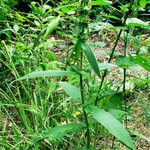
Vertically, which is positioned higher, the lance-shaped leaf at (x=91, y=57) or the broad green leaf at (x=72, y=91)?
the lance-shaped leaf at (x=91, y=57)

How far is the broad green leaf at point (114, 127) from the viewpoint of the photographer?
866 mm

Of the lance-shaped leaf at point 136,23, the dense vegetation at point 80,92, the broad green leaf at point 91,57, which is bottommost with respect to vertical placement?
the dense vegetation at point 80,92

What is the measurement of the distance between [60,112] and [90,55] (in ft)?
2.86

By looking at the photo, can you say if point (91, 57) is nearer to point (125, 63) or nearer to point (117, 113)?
point (125, 63)

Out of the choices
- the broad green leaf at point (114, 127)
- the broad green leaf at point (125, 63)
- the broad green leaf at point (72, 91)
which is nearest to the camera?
the broad green leaf at point (114, 127)

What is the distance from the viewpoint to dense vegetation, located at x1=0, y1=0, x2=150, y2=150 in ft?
3.14

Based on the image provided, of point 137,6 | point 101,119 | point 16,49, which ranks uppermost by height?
point 137,6

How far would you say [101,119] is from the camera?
3.00 feet

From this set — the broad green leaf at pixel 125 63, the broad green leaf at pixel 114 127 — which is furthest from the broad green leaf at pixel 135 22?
the broad green leaf at pixel 114 127

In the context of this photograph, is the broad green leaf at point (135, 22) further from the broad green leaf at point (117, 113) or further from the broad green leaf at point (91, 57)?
the broad green leaf at point (117, 113)

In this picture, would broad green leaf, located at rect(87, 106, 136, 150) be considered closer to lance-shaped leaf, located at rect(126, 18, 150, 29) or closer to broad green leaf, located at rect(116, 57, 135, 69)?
broad green leaf, located at rect(116, 57, 135, 69)

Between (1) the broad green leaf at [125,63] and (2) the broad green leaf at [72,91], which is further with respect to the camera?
(2) the broad green leaf at [72,91]

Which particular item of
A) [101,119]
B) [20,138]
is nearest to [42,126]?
[20,138]

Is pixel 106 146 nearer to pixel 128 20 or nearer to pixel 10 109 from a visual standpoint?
pixel 10 109
